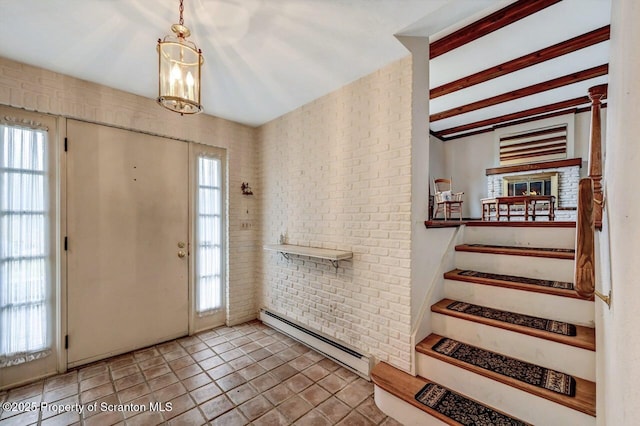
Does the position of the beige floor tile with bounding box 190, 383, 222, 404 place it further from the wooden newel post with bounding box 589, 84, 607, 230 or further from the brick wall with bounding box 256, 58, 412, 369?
the wooden newel post with bounding box 589, 84, 607, 230

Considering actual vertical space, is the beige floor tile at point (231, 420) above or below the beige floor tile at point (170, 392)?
above

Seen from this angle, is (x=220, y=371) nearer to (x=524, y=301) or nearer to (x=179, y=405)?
(x=179, y=405)

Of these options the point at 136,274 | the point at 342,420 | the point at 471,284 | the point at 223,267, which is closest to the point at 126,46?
the point at 136,274

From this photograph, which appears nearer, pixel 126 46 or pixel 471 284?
pixel 126 46

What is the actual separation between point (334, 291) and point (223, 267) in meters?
1.67

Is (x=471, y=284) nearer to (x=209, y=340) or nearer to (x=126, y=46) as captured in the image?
(x=209, y=340)

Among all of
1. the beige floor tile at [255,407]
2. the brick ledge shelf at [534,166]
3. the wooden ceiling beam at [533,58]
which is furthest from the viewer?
the brick ledge shelf at [534,166]

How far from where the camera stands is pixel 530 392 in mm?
1567

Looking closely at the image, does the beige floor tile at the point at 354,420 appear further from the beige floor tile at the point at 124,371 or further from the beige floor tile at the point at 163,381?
the beige floor tile at the point at 124,371

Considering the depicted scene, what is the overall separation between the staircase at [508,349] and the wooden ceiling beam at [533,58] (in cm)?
199

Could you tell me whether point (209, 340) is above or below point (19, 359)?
below

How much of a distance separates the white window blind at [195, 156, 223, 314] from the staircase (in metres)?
2.29

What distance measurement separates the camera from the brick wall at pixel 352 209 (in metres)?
2.21

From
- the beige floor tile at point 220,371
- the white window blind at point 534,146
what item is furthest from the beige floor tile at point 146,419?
the white window blind at point 534,146
